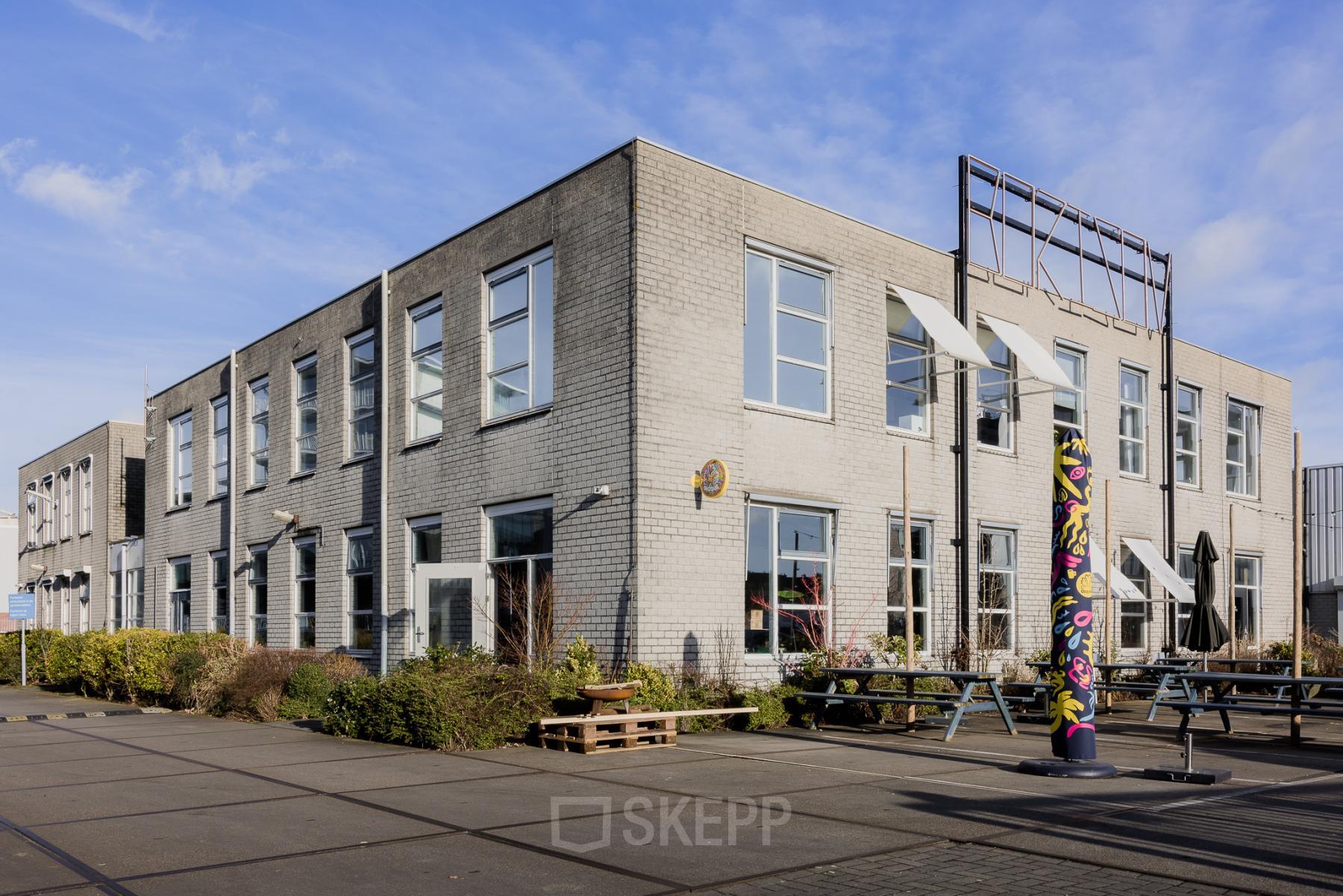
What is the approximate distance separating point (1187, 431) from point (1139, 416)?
2.15 meters

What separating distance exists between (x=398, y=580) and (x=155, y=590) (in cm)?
1216

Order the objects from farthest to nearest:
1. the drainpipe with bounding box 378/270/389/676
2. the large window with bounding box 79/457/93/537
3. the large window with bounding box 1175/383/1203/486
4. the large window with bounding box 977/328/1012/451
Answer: the large window with bounding box 79/457/93/537
the large window with bounding box 1175/383/1203/486
the large window with bounding box 977/328/1012/451
the drainpipe with bounding box 378/270/389/676

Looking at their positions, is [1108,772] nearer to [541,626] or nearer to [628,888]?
[628,888]

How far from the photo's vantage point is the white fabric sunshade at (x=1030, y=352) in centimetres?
1853

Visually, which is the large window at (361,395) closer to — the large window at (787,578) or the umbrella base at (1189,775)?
the large window at (787,578)

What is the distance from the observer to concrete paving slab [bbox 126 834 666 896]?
614 cm

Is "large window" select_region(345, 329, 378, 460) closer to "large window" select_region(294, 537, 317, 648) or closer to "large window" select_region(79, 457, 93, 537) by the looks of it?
"large window" select_region(294, 537, 317, 648)

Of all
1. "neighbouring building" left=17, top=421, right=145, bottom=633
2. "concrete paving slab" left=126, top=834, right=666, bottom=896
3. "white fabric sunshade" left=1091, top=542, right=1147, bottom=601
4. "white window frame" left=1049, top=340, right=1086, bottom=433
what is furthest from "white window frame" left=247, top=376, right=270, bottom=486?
"concrete paving slab" left=126, top=834, right=666, bottom=896

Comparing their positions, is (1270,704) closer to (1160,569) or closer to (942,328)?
(942,328)

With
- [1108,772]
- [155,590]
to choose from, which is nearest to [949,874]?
[1108,772]

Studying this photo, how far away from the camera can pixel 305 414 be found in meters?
22.6

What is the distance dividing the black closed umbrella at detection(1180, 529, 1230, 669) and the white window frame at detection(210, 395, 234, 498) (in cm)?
1867

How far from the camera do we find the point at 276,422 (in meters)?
23.3

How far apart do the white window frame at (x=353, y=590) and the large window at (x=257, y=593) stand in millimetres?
3773
